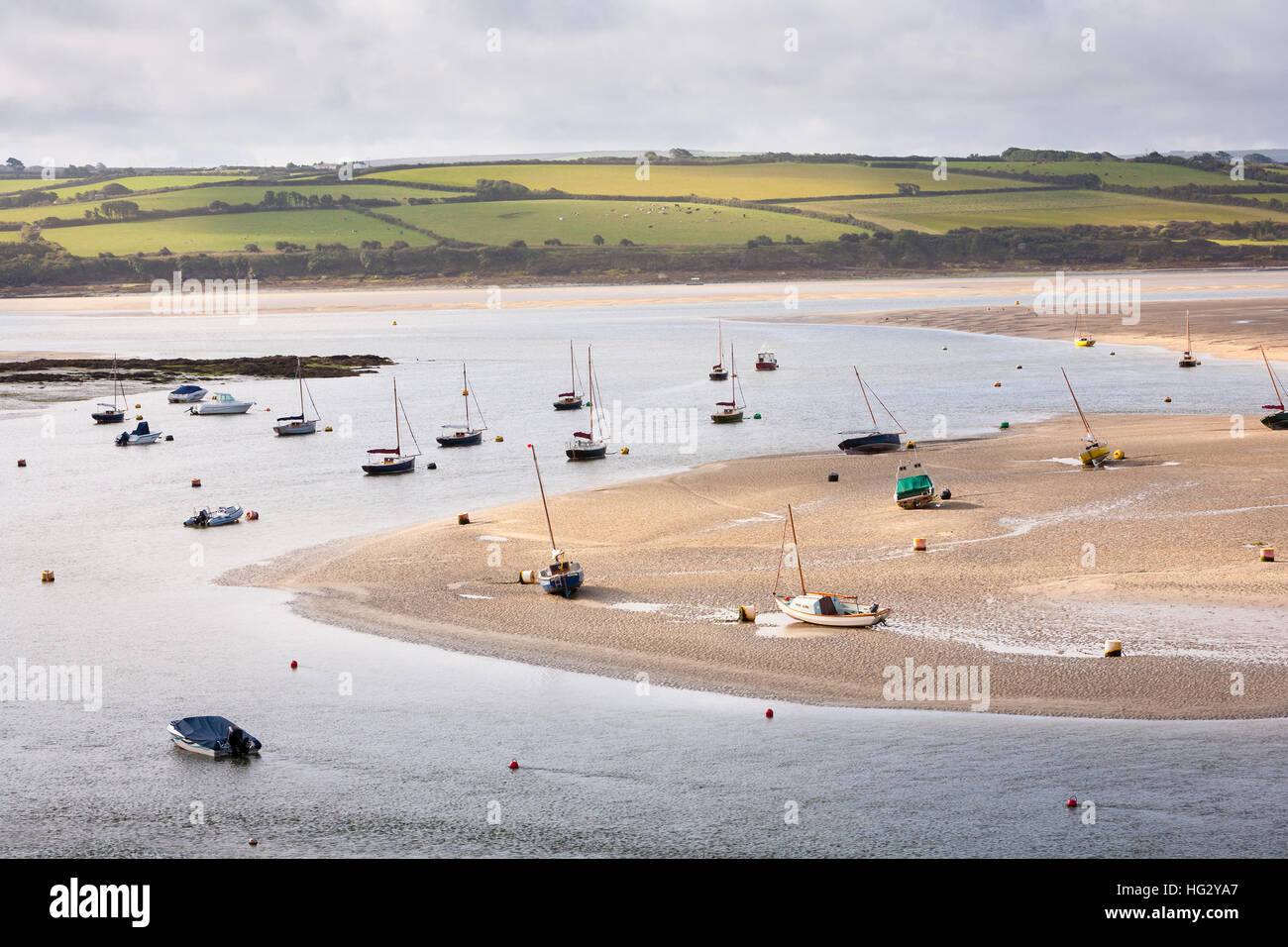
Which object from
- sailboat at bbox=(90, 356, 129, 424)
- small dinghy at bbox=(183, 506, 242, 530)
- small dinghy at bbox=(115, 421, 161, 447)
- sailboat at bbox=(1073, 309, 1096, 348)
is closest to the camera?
small dinghy at bbox=(183, 506, 242, 530)

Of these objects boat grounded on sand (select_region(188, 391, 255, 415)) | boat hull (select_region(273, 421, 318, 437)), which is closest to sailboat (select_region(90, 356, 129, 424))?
boat grounded on sand (select_region(188, 391, 255, 415))

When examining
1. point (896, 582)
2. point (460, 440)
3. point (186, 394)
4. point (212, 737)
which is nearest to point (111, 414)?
point (186, 394)

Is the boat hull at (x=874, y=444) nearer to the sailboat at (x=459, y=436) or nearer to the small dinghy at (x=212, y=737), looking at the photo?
the sailboat at (x=459, y=436)

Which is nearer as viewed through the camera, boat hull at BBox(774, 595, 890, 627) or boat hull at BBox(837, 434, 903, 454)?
boat hull at BBox(774, 595, 890, 627)

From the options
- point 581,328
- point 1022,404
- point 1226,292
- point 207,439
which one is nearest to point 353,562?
point 207,439

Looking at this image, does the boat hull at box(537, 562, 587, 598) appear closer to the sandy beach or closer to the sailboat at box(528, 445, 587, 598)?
the sailboat at box(528, 445, 587, 598)

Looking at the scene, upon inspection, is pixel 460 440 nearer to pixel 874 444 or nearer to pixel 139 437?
pixel 139 437
